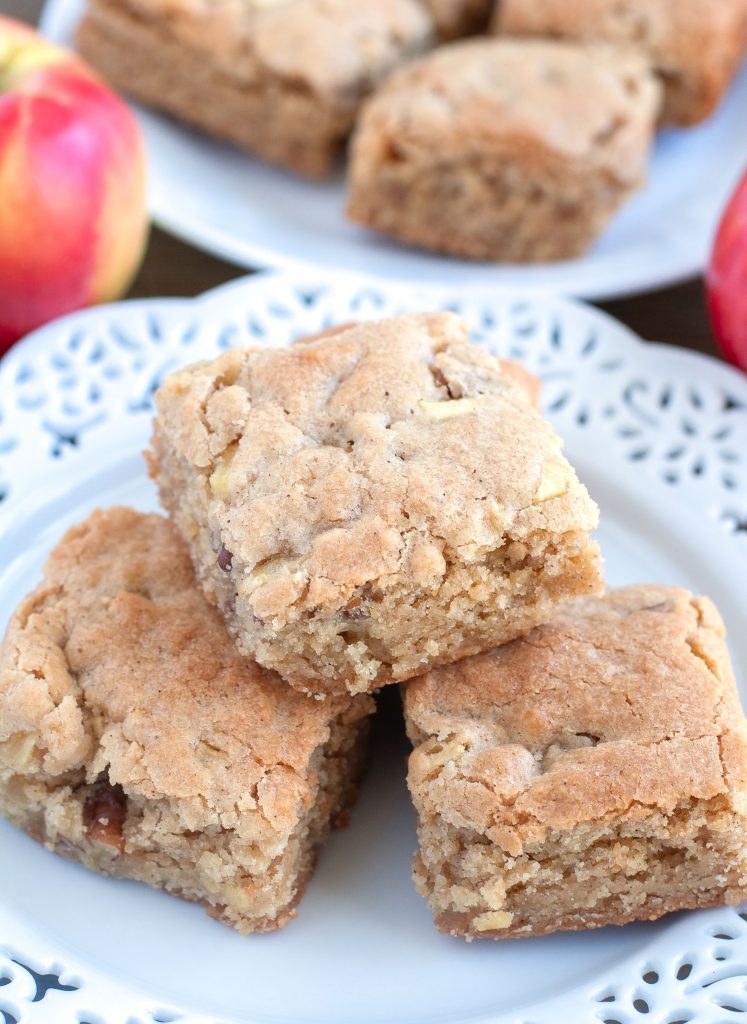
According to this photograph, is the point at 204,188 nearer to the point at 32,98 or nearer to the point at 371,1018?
the point at 32,98

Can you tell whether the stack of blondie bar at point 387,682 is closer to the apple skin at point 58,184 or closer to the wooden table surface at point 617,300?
the apple skin at point 58,184

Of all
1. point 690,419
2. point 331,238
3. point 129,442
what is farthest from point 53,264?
point 690,419

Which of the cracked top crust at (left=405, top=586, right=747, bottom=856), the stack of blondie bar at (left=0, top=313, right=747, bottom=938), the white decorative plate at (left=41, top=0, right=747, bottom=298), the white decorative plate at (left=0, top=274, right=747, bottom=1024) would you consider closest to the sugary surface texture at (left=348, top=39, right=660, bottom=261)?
the white decorative plate at (left=41, top=0, right=747, bottom=298)

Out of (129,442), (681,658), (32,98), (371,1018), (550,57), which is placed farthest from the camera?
(550,57)

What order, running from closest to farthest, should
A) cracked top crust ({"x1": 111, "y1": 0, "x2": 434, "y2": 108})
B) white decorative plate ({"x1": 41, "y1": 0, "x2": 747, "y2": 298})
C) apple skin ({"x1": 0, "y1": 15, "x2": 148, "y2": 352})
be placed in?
apple skin ({"x1": 0, "y1": 15, "x2": 148, "y2": 352}) → white decorative plate ({"x1": 41, "y1": 0, "x2": 747, "y2": 298}) → cracked top crust ({"x1": 111, "y1": 0, "x2": 434, "y2": 108})

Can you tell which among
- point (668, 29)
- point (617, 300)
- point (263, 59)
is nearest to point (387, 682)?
point (617, 300)

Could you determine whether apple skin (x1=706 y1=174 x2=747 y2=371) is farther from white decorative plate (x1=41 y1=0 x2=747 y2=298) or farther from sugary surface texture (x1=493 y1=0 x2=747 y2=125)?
sugary surface texture (x1=493 y1=0 x2=747 y2=125)

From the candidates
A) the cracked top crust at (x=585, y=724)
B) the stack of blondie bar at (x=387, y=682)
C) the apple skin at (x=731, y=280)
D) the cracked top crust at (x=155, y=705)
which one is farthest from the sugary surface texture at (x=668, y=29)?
the cracked top crust at (x=155, y=705)
